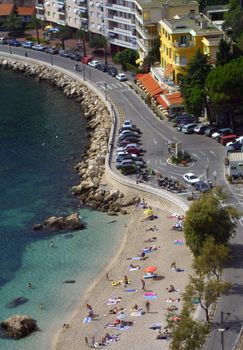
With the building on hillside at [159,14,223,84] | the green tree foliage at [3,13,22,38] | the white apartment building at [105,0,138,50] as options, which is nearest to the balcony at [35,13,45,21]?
the green tree foliage at [3,13,22,38]

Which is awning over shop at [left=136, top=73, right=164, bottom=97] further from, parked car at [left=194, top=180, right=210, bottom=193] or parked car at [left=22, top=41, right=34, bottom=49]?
parked car at [left=22, top=41, right=34, bottom=49]

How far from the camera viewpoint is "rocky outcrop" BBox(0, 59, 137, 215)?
91562 millimetres

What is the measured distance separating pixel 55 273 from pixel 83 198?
1675 centimetres

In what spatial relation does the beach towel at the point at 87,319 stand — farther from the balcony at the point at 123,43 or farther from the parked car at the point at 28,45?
the parked car at the point at 28,45

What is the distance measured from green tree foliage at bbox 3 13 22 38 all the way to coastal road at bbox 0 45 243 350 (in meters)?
17.1

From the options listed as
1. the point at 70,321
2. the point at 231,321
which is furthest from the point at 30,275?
the point at 231,321

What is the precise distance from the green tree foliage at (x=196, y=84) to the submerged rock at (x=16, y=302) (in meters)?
38.2

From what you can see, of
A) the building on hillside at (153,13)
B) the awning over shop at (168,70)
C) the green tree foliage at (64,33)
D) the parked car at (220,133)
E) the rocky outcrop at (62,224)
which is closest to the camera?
the rocky outcrop at (62,224)

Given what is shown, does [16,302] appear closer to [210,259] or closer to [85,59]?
[210,259]

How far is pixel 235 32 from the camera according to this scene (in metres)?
122

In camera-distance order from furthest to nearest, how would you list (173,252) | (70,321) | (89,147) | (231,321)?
(89,147) < (173,252) < (70,321) < (231,321)

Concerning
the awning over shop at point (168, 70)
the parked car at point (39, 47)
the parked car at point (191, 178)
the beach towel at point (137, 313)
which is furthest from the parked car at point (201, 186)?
the parked car at point (39, 47)

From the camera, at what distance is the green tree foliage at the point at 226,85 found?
98812 millimetres

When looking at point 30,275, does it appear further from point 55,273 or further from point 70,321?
point 70,321
